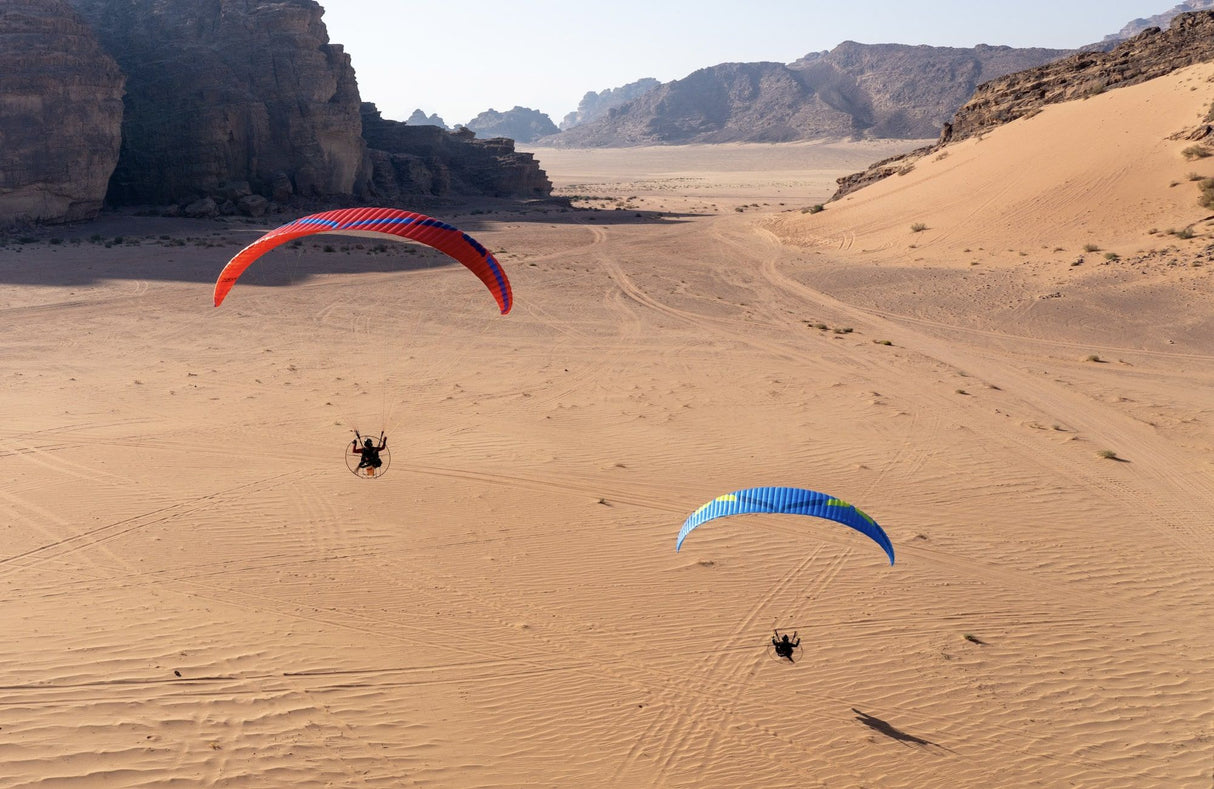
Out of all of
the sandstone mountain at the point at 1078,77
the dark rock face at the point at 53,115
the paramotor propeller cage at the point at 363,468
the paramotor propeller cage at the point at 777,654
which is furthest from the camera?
the sandstone mountain at the point at 1078,77

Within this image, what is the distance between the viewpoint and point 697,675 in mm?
8688

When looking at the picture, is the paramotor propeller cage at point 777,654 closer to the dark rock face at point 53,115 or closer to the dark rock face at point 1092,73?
the dark rock face at point 53,115

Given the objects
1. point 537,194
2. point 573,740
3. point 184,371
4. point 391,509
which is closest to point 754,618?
point 573,740

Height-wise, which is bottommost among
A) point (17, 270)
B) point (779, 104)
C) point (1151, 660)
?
point (1151, 660)

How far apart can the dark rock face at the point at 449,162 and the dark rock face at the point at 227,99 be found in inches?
208

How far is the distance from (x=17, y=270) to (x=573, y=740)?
29.7 m

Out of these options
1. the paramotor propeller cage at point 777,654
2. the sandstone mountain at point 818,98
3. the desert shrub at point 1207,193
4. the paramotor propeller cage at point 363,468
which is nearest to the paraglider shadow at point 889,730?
the paramotor propeller cage at point 777,654

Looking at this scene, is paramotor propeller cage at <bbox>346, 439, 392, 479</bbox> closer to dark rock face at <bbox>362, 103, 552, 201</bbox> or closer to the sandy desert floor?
the sandy desert floor

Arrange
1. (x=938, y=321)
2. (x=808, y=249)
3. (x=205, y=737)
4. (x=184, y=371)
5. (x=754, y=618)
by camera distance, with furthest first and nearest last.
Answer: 1. (x=808, y=249)
2. (x=938, y=321)
3. (x=184, y=371)
4. (x=754, y=618)
5. (x=205, y=737)

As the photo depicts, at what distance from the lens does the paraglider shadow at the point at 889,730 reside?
790cm

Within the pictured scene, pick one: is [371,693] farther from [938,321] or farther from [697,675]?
[938,321]

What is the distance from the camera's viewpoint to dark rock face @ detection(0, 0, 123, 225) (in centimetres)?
3547

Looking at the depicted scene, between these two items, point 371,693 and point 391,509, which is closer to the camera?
point 371,693

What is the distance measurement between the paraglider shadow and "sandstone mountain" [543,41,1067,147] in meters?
141
